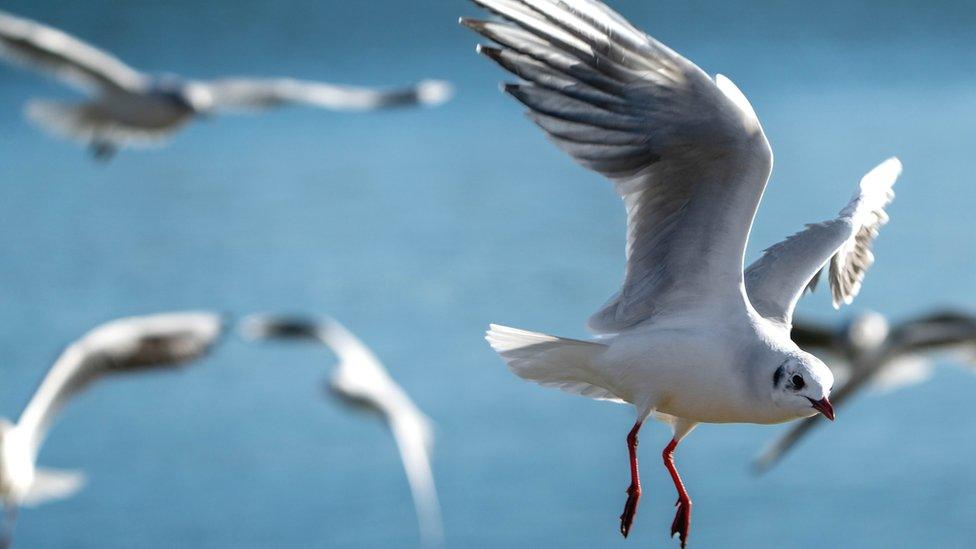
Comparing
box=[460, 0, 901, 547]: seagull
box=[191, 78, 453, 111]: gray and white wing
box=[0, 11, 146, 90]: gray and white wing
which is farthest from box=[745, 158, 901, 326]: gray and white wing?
box=[0, 11, 146, 90]: gray and white wing

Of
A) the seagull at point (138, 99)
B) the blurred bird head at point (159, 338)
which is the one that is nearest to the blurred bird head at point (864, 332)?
the seagull at point (138, 99)

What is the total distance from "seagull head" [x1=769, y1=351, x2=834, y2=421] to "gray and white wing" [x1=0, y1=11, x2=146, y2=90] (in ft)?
15.7

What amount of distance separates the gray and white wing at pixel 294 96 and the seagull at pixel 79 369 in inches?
59.5

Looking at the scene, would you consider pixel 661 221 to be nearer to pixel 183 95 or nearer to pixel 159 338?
pixel 159 338

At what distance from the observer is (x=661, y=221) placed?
2.94m

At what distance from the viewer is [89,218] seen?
14836 mm

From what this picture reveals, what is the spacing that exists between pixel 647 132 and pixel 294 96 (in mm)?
4717

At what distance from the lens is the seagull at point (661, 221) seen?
2711mm

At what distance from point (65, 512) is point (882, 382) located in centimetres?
481

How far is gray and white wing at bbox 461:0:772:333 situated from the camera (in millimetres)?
2697

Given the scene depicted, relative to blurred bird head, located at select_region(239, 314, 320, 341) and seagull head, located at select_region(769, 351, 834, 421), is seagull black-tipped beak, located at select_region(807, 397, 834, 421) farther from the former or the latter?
blurred bird head, located at select_region(239, 314, 320, 341)

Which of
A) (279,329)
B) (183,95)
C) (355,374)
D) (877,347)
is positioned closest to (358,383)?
(355,374)

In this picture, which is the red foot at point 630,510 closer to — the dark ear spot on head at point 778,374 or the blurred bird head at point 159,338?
the dark ear spot on head at point 778,374

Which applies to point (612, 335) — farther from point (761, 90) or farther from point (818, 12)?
point (818, 12)
